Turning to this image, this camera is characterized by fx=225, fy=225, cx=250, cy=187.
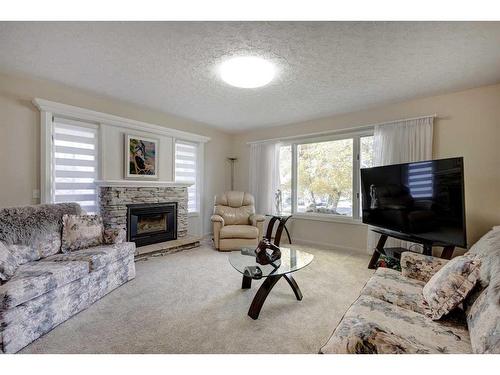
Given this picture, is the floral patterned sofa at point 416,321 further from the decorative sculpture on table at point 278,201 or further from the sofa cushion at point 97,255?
the decorative sculpture on table at point 278,201

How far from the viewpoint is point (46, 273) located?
1797mm

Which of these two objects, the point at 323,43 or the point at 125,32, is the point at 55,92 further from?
the point at 323,43

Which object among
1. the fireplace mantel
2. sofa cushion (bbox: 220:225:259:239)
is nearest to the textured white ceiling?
the fireplace mantel

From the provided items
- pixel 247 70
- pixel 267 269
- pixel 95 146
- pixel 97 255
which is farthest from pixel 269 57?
pixel 95 146

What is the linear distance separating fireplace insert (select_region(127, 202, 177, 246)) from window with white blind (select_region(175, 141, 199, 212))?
619 mm

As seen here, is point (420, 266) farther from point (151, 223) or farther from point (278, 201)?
point (151, 223)

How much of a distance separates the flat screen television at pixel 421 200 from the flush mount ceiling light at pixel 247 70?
2028 mm

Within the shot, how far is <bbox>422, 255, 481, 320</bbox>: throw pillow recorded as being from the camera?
1.28 metres

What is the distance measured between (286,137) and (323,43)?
2678 millimetres

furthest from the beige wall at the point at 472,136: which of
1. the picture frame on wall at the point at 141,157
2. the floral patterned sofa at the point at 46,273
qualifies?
the floral patterned sofa at the point at 46,273

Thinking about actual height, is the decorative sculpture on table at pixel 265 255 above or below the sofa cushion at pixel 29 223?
below

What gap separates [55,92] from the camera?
2992mm

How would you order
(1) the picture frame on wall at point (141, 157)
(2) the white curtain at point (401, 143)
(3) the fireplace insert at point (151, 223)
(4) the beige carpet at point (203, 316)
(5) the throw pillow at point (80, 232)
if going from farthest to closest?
(1) the picture frame on wall at point (141, 157), (3) the fireplace insert at point (151, 223), (2) the white curtain at point (401, 143), (5) the throw pillow at point (80, 232), (4) the beige carpet at point (203, 316)

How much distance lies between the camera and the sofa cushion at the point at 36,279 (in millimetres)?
1519
